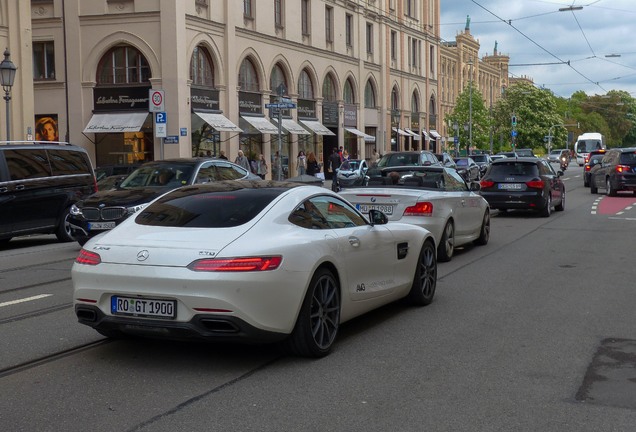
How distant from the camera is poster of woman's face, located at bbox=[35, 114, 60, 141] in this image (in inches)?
1598

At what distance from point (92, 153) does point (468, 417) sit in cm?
3676

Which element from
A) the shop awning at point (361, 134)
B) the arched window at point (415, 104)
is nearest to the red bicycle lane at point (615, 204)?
the shop awning at point (361, 134)

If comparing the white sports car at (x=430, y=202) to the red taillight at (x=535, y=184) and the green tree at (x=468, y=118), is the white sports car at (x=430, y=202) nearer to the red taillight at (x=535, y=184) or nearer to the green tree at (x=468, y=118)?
the red taillight at (x=535, y=184)

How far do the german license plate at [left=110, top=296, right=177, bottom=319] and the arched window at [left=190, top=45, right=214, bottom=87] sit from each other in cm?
3389

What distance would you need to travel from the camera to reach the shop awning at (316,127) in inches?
1960

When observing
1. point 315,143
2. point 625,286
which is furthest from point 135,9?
point 625,286

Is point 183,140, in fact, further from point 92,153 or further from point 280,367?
point 280,367

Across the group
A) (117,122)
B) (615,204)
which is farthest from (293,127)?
(615,204)

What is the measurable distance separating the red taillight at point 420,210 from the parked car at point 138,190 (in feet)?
14.5

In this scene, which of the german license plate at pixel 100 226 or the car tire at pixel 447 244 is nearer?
the car tire at pixel 447 244

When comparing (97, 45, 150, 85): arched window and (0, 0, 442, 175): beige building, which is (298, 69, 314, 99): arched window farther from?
(97, 45, 150, 85): arched window

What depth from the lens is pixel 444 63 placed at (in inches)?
3885

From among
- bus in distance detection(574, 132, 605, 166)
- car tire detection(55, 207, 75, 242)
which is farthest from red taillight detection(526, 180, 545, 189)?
bus in distance detection(574, 132, 605, 166)

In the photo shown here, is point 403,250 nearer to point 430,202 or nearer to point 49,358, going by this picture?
point 49,358
